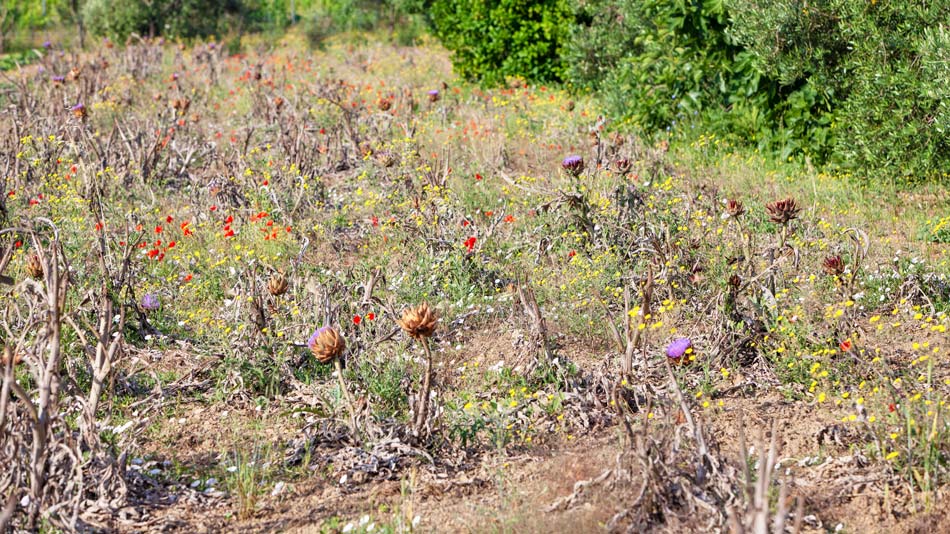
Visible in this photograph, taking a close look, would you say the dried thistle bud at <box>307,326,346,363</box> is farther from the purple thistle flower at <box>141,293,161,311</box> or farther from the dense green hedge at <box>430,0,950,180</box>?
the dense green hedge at <box>430,0,950,180</box>

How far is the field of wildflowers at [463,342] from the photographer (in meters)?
3.32

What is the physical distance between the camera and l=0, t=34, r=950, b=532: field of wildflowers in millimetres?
3322

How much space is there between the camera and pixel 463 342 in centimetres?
492

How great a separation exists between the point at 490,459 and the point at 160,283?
2640 mm

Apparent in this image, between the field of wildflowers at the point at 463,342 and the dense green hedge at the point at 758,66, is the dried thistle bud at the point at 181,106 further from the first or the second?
the dense green hedge at the point at 758,66

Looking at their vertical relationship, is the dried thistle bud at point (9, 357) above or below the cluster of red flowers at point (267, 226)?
above

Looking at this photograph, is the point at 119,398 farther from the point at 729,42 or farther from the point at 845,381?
the point at 729,42

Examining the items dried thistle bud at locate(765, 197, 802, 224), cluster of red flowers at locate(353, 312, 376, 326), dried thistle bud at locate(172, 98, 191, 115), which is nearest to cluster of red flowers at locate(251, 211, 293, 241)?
cluster of red flowers at locate(353, 312, 376, 326)

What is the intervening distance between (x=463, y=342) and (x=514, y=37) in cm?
664

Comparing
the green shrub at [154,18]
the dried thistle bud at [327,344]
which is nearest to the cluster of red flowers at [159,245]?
the dried thistle bud at [327,344]

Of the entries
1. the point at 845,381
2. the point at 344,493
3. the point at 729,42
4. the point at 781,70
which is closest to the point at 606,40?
the point at 729,42

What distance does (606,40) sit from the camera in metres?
9.58

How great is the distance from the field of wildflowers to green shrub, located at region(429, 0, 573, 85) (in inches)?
120

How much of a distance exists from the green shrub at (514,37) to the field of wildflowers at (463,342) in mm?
3048
